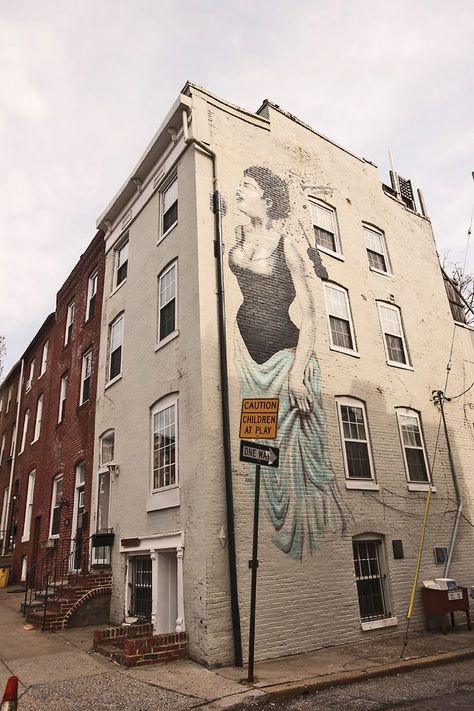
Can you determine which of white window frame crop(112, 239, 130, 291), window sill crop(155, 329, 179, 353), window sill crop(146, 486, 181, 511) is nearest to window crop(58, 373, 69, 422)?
white window frame crop(112, 239, 130, 291)

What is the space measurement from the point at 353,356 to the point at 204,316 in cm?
448

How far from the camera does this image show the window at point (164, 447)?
34.8 feet

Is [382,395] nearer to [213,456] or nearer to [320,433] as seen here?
[320,433]

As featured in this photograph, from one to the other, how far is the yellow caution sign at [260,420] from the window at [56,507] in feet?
35.9

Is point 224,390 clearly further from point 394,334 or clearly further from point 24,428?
point 24,428

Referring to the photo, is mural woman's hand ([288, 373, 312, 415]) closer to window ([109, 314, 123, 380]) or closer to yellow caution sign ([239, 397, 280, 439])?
yellow caution sign ([239, 397, 280, 439])

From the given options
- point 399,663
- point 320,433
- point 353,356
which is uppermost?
point 353,356

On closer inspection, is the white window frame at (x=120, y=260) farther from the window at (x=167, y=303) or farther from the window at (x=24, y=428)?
the window at (x=24, y=428)

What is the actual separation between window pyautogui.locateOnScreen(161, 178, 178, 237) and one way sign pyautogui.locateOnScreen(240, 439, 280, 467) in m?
7.33

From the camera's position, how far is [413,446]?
13203mm

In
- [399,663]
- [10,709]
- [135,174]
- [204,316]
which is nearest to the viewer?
[10,709]

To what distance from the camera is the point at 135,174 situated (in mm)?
14781

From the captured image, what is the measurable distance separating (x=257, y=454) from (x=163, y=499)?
3.98 metres

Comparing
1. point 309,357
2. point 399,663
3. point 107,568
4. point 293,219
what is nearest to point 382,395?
point 309,357
